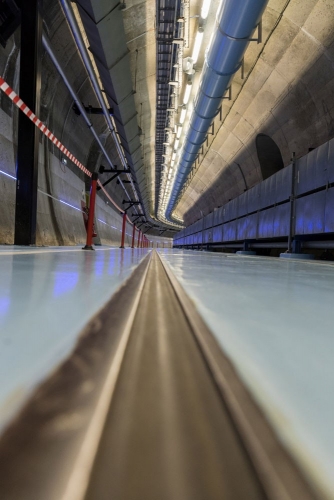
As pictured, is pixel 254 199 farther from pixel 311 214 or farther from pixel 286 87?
pixel 311 214

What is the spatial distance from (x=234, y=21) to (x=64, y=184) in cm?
648

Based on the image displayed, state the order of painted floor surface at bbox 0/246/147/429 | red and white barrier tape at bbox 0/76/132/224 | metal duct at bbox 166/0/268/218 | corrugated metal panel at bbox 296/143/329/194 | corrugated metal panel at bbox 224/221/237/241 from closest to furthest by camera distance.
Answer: painted floor surface at bbox 0/246/147/429, red and white barrier tape at bbox 0/76/132/224, metal duct at bbox 166/0/268/218, corrugated metal panel at bbox 296/143/329/194, corrugated metal panel at bbox 224/221/237/241

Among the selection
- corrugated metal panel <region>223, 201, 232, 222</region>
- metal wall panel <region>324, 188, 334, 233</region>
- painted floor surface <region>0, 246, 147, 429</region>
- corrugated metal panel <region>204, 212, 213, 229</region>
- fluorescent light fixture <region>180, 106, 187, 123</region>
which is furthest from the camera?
corrugated metal panel <region>204, 212, 213, 229</region>

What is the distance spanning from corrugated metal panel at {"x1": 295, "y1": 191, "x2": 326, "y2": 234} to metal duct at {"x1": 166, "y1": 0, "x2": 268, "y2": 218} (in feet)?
9.36

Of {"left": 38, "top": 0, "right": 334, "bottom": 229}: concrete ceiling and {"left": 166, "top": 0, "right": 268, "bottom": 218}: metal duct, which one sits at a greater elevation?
{"left": 38, "top": 0, "right": 334, "bottom": 229}: concrete ceiling

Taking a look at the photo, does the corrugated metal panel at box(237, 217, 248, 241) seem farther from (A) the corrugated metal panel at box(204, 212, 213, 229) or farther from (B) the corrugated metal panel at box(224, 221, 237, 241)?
(A) the corrugated metal panel at box(204, 212, 213, 229)

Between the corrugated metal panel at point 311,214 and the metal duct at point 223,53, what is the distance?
285cm

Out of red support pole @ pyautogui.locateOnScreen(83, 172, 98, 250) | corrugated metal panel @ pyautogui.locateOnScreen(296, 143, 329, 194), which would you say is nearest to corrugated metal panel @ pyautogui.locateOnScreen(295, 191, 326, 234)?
corrugated metal panel @ pyautogui.locateOnScreen(296, 143, 329, 194)

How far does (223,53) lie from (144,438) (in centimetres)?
604

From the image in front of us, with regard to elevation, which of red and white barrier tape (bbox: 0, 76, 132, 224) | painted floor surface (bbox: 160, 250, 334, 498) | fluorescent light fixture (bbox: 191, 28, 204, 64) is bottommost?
painted floor surface (bbox: 160, 250, 334, 498)

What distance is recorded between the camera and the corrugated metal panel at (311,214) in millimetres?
6086

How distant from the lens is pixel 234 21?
173 inches

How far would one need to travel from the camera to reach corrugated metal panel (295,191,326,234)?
6.09m

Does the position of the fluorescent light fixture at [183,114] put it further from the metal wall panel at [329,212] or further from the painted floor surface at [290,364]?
the painted floor surface at [290,364]
